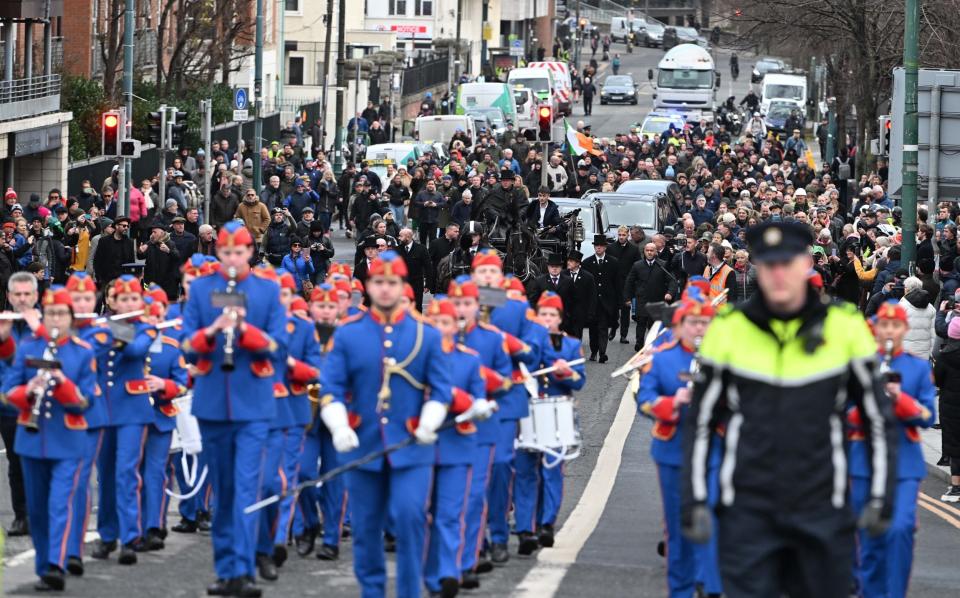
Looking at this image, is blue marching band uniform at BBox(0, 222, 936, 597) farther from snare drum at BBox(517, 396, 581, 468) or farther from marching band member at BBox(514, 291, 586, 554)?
snare drum at BBox(517, 396, 581, 468)

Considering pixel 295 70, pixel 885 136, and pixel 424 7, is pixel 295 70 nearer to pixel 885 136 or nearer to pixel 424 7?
pixel 424 7

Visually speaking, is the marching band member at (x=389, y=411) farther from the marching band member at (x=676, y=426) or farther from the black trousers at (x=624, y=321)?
the black trousers at (x=624, y=321)

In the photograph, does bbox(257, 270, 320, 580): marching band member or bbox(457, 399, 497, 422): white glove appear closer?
bbox(457, 399, 497, 422): white glove

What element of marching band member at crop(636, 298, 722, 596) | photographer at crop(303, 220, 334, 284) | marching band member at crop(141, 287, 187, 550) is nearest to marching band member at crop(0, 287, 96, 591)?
marching band member at crop(141, 287, 187, 550)

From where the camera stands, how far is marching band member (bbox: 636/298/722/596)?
37.2 ft

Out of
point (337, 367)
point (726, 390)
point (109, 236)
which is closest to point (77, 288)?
point (337, 367)

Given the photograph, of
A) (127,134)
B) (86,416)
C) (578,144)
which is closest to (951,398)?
(86,416)

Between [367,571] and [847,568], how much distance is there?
121 inches

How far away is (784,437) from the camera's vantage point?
7.70m

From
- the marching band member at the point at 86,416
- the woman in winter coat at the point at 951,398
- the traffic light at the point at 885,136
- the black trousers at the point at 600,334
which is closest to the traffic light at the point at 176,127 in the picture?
the black trousers at the point at 600,334

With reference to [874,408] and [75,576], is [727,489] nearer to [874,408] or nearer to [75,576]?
[874,408]

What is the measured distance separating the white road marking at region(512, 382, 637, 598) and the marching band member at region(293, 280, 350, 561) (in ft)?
4.21

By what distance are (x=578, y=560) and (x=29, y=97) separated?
29.3 meters

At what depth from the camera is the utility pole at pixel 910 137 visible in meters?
24.5
